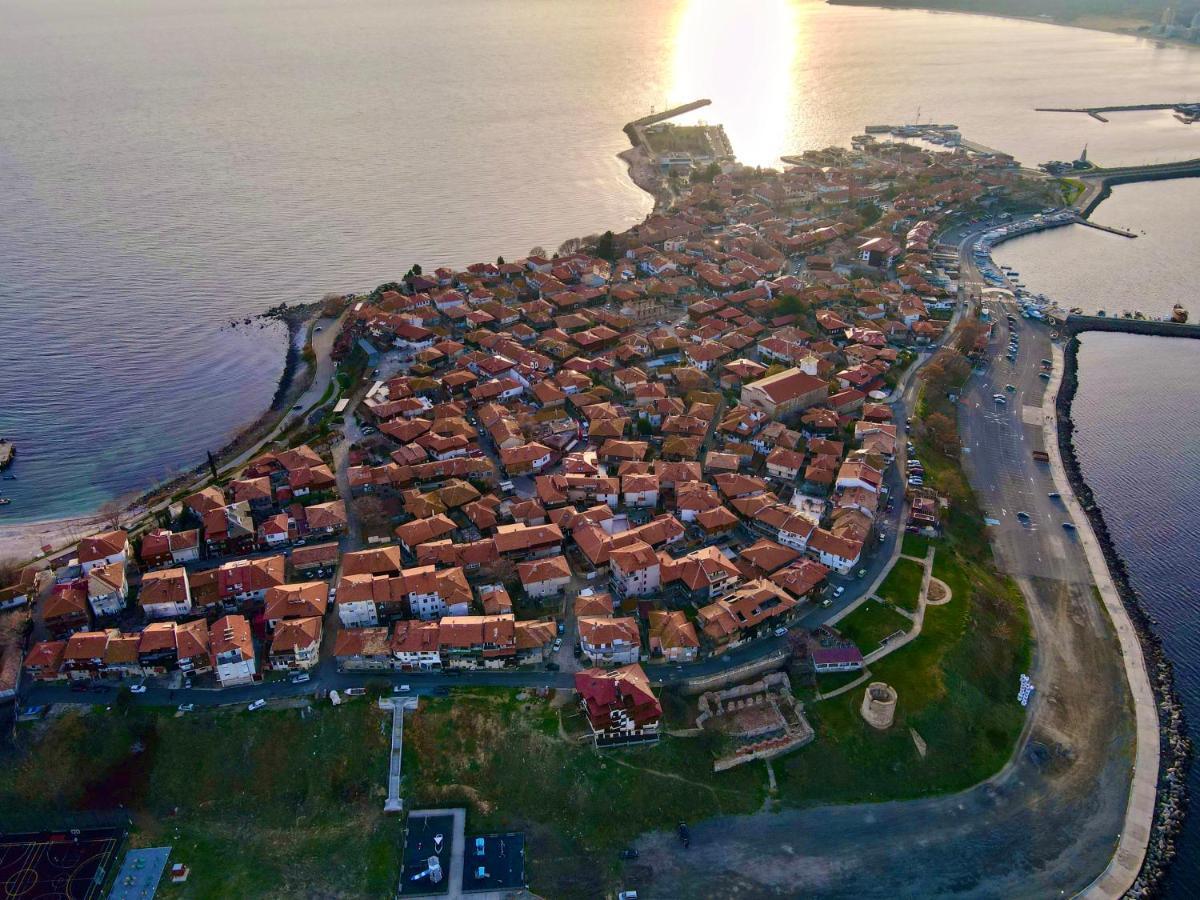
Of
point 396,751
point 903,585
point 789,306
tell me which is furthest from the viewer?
point 789,306

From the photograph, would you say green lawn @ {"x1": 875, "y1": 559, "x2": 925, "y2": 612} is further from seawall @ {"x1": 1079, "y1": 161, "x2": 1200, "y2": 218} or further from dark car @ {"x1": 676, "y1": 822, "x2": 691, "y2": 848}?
seawall @ {"x1": 1079, "y1": 161, "x2": 1200, "y2": 218}

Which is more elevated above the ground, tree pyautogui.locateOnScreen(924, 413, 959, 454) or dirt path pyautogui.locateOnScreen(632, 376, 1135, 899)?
tree pyautogui.locateOnScreen(924, 413, 959, 454)

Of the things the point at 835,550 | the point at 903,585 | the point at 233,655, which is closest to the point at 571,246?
the point at 835,550

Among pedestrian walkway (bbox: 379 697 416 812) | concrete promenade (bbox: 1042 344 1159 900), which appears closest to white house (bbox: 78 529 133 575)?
pedestrian walkway (bbox: 379 697 416 812)

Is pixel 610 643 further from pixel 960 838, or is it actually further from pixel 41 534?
pixel 41 534

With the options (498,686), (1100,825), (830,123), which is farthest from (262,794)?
(830,123)
